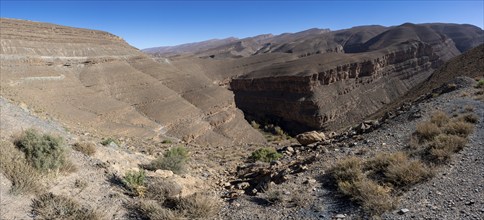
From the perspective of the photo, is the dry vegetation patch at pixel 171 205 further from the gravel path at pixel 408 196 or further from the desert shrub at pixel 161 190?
the gravel path at pixel 408 196

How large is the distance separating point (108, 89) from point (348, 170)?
30919 mm

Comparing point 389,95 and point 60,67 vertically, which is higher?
point 60,67

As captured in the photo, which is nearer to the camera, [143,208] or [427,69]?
[143,208]

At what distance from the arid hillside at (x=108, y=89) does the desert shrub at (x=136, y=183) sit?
15.6 meters

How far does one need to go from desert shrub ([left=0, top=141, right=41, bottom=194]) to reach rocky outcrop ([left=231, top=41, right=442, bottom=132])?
4061 centimetres

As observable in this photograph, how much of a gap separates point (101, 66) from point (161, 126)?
15294mm

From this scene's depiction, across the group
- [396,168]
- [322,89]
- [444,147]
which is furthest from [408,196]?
[322,89]

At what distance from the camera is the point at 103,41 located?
46.1m

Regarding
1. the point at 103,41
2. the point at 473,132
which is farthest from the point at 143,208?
the point at 103,41

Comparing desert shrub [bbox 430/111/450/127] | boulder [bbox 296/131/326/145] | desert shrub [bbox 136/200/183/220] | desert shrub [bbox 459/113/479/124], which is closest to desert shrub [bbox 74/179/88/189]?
desert shrub [bbox 136/200/183/220]

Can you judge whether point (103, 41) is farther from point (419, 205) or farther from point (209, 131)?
point (419, 205)

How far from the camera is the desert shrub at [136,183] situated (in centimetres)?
741

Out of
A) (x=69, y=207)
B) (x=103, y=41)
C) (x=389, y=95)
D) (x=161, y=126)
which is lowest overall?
(x=389, y=95)

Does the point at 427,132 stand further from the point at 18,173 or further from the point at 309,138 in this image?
the point at 18,173
